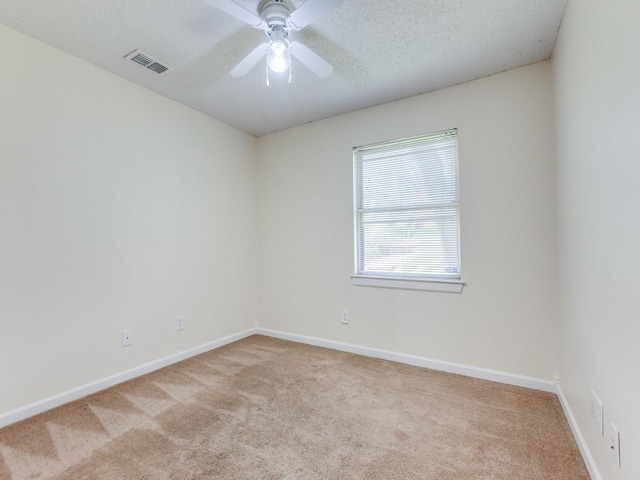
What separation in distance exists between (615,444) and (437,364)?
154 cm

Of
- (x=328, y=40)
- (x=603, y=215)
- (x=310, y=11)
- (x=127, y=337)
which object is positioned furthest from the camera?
(x=127, y=337)

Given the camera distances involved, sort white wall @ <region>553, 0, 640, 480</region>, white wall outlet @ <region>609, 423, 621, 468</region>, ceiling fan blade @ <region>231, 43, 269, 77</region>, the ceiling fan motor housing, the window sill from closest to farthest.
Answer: white wall @ <region>553, 0, 640, 480</region> → white wall outlet @ <region>609, 423, 621, 468</region> → the ceiling fan motor housing → ceiling fan blade @ <region>231, 43, 269, 77</region> → the window sill

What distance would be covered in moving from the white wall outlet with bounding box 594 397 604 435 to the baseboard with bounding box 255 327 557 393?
39.6 inches

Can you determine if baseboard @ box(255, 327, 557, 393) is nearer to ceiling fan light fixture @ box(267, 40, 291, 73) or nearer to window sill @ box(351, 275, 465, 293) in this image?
window sill @ box(351, 275, 465, 293)

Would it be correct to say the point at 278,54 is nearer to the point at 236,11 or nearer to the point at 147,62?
the point at 236,11

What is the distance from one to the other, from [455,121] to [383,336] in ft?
6.77

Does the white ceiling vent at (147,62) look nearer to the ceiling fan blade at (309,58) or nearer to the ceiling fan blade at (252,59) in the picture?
the ceiling fan blade at (252,59)

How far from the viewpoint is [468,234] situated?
2.59 meters

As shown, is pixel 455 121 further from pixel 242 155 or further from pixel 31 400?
pixel 31 400

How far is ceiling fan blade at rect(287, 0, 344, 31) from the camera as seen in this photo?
56.7 inches

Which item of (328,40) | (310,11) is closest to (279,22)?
(310,11)

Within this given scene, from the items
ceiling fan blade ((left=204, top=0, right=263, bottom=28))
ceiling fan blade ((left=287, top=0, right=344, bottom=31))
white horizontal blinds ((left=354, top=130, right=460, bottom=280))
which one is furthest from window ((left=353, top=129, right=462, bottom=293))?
ceiling fan blade ((left=204, top=0, right=263, bottom=28))

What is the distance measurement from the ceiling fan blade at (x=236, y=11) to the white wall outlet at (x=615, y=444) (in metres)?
2.44

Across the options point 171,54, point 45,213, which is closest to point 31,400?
point 45,213
